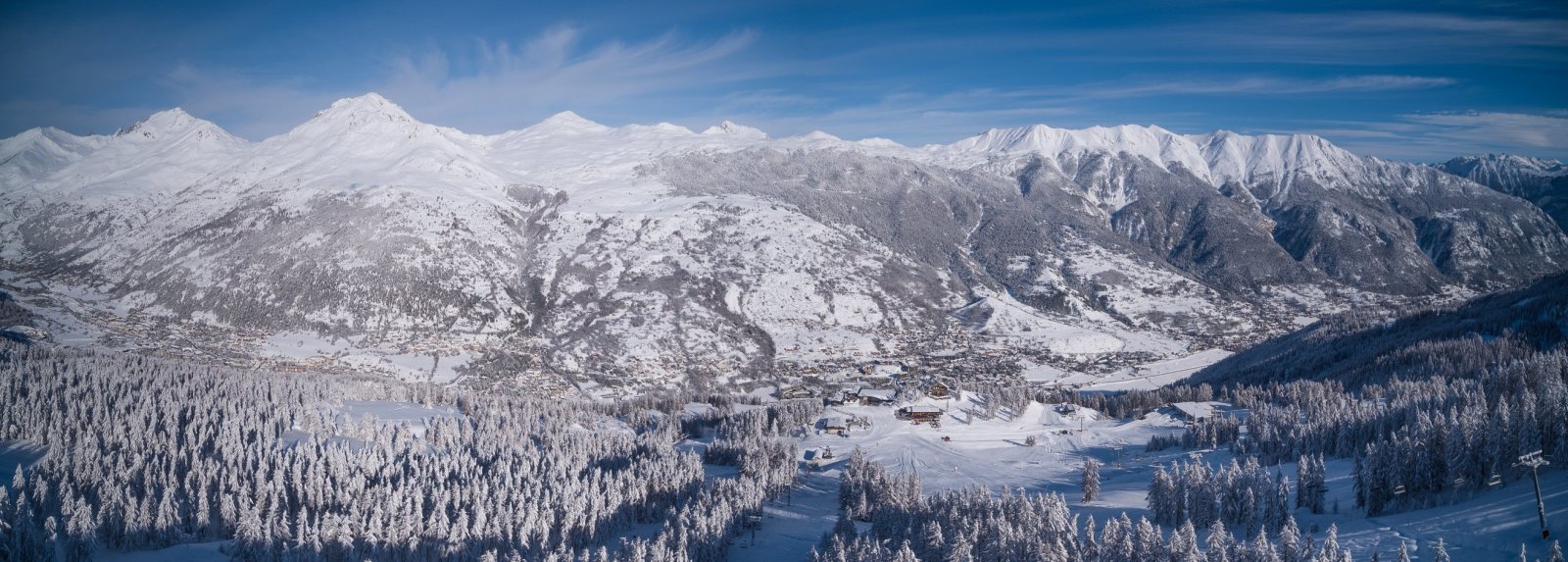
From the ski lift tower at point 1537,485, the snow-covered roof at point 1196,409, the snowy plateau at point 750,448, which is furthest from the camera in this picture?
the snow-covered roof at point 1196,409

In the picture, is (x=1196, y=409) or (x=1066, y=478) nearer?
(x=1066, y=478)

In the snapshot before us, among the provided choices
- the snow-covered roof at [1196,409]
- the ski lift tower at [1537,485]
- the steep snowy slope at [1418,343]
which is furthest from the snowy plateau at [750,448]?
the steep snowy slope at [1418,343]

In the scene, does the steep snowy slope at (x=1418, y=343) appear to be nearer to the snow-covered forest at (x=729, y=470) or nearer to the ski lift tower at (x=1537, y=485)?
the snow-covered forest at (x=729, y=470)

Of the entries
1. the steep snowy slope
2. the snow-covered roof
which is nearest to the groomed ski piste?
the snow-covered roof

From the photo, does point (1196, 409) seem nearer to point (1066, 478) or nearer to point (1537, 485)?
point (1066, 478)

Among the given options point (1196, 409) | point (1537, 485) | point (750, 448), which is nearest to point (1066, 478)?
point (750, 448)

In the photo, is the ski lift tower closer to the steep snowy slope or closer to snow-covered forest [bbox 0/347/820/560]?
snow-covered forest [bbox 0/347/820/560]

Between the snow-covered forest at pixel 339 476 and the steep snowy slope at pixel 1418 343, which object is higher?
the steep snowy slope at pixel 1418 343

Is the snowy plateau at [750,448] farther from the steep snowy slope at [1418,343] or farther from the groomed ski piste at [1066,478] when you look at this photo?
the steep snowy slope at [1418,343]

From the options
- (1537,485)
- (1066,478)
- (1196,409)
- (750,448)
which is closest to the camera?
(1537,485)

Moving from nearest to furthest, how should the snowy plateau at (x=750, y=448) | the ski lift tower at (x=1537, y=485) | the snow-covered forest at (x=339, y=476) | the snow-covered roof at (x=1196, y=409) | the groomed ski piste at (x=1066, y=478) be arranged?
the ski lift tower at (x=1537, y=485)
the groomed ski piste at (x=1066, y=478)
the snowy plateau at (x=750, y=448)
the snow-covered forest at (x=339, y=476)
the snow-covered roof at (x=1196, y=409)

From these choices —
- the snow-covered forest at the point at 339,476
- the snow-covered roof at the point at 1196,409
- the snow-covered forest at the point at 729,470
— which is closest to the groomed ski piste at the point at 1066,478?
the snow-covered forest at the point at 729,470

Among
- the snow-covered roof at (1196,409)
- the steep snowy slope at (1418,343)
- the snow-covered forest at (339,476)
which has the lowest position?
the snow-covered forest at (339,476)

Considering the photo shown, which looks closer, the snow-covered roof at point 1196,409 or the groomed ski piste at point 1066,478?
the groomed ski piste at point 1066,478
